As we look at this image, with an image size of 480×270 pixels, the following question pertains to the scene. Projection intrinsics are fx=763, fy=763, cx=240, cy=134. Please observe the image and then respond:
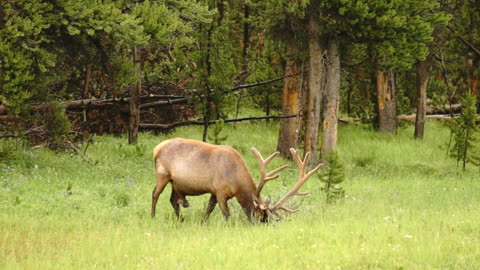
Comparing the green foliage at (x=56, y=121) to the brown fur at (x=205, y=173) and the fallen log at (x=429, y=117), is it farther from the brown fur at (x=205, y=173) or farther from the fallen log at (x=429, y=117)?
the fallen log at (x=429, y=117)

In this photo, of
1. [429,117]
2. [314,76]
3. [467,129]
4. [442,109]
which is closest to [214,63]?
[314,76]

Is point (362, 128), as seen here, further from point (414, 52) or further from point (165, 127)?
point (414, 52)

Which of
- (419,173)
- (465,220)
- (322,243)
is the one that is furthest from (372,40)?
(322,243)

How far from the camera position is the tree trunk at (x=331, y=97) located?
1844 centimetres

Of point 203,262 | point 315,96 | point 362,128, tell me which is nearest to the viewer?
point 203,262

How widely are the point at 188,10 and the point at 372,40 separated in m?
4.33

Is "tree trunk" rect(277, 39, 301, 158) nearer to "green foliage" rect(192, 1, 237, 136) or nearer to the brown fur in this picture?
"green foliage" rect(192, 1, 237, 136)

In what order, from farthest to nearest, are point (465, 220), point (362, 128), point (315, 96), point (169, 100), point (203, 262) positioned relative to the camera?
point (362, 128), point (169, 100), point (315, 96), point (465, 220), point (203, 262)

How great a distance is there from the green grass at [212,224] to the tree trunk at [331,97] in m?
1.05

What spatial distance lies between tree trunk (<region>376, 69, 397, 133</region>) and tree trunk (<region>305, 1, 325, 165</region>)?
6730 mm

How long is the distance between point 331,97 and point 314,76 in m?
0.70

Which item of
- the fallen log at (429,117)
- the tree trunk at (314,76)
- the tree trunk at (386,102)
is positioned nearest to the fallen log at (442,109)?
the fallen log at (429,117)

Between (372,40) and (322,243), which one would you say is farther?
(372,40)

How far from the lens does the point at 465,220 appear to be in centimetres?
1074
